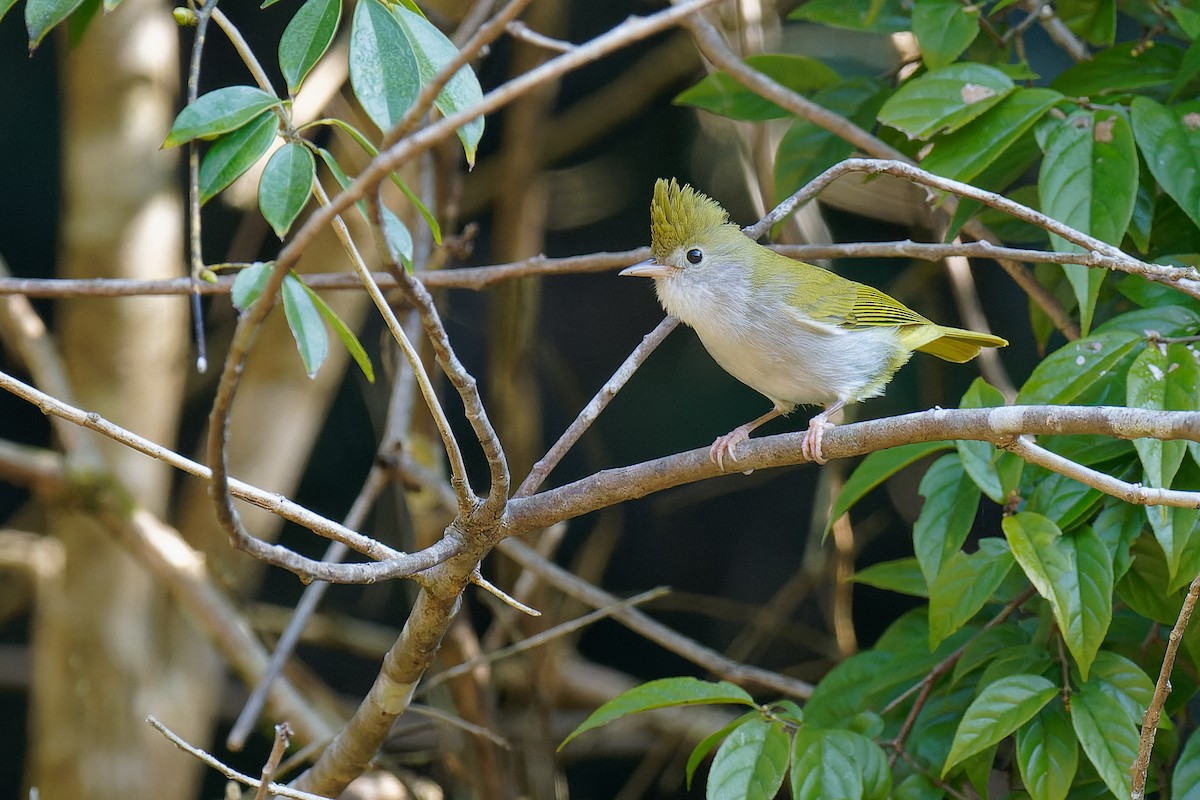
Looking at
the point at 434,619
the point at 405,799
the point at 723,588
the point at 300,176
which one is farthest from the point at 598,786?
the point at 300,176

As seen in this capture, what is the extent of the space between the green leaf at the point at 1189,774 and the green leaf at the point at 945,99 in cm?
102

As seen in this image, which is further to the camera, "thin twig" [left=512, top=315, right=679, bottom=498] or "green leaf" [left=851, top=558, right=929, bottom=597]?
"green leaf" [left=851, top=558, right=929, bottom=597]

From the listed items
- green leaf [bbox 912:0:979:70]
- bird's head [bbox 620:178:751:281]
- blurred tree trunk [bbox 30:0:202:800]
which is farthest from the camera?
blurred tree trunk [bbox 30:0:202:800]

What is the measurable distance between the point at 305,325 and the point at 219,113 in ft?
0.90

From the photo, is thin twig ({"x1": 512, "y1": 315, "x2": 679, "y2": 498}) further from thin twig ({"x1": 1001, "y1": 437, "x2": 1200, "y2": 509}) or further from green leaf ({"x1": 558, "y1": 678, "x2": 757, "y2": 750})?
thin twig ({"x1": 1001, "y1": 437, "x2": 1200, "y2": 509})

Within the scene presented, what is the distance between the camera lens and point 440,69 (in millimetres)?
1210

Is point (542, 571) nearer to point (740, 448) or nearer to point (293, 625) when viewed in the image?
point (293, 625)

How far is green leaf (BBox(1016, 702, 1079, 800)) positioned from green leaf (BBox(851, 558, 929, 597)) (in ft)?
1.16

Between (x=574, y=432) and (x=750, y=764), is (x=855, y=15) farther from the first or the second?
(x=750, y=764)

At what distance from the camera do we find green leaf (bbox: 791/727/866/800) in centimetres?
154

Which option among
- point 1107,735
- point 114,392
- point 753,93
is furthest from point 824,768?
point 114,392

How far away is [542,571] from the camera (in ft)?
8.36

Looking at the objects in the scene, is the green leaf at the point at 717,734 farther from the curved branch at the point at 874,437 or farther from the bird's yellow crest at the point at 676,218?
the bird's yellow crest at the point at 676,218

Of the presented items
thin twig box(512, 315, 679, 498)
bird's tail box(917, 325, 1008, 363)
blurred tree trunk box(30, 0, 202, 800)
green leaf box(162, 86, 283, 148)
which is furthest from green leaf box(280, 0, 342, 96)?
blurred tree trunk box(30, 0, 202, 800)
